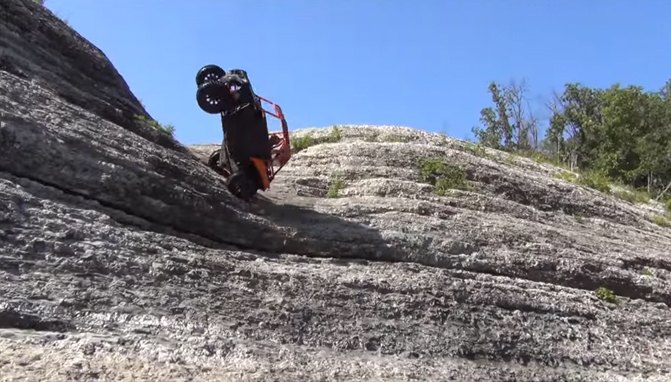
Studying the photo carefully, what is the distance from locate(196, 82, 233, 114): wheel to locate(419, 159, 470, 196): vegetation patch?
4428 millimetres

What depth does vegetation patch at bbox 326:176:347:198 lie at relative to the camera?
14.0 metres

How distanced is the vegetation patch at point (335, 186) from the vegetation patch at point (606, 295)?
437 cm

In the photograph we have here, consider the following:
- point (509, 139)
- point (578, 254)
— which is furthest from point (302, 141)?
Answer: point (509, 139)

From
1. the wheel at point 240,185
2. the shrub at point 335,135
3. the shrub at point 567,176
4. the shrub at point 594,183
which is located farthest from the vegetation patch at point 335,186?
the shrub at point 594,183

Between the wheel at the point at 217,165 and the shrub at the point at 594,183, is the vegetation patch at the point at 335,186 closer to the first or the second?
the wheel at the point at 217,165

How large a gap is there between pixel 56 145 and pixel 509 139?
27.7 m

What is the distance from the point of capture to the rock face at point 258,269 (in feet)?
26.4

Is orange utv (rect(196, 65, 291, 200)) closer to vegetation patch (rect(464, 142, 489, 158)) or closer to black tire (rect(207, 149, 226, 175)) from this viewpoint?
black tire (rect(207, 149, 226, 175))

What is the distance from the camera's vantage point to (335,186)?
1432 cm

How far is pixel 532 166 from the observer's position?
62.6ft

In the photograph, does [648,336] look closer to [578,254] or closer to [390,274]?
[578,254]

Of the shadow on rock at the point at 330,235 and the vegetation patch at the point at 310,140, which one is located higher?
the vegetation patch at the point at 310,140

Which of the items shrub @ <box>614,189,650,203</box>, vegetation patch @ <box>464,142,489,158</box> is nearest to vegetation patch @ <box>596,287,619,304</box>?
vegetation patch @ <box>464,142,489,158</box>

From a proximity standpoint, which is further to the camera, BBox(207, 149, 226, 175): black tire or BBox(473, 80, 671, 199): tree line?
BBox(473, 80, 671, 199): tree line
